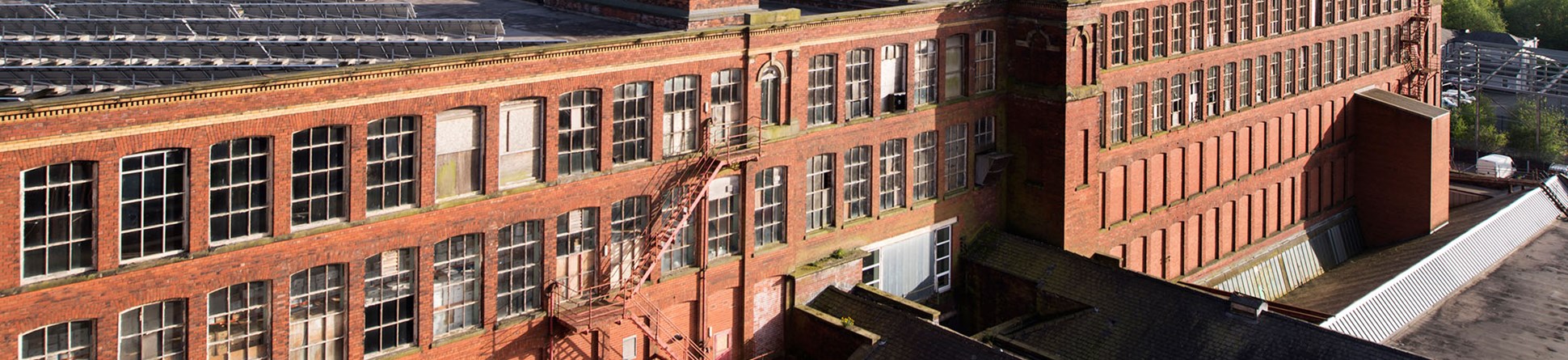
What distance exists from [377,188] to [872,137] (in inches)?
609

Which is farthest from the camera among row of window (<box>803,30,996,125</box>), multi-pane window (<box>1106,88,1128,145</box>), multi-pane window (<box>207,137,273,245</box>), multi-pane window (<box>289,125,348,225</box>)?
multi-pane window (<box>1106,88,1128,145</box>)

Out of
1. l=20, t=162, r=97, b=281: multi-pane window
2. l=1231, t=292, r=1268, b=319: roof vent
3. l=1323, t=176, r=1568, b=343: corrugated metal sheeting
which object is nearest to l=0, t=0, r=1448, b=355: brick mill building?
l=20, t=162, r=97, b=281: multi-pane window

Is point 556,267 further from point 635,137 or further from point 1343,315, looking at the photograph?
point 1343,315

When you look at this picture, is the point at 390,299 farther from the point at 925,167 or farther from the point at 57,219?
the point at 925,167

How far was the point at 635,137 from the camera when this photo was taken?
35.6 meters

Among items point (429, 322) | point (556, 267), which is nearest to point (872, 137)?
point (556, 267)

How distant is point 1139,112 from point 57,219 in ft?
114

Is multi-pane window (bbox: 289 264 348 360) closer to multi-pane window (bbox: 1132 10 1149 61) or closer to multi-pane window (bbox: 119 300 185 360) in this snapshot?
multi-pane window (bbox: 119 300 185 360)

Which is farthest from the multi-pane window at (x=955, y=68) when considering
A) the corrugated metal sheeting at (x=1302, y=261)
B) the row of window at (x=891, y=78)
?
the corrugated metal sheeting at (x=1302, y=261)

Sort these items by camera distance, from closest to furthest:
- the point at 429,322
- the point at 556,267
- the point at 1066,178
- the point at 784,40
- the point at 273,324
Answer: the point at 273,324 → the point at 429,322 → the point at 556,267 → the point at 784,40 → the point at 1066,178

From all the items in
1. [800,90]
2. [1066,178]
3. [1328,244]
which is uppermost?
[800,90]

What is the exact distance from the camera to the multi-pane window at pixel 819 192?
133 feet

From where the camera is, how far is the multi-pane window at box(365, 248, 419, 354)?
3102 cm

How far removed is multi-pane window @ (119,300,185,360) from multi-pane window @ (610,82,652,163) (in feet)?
33.9
